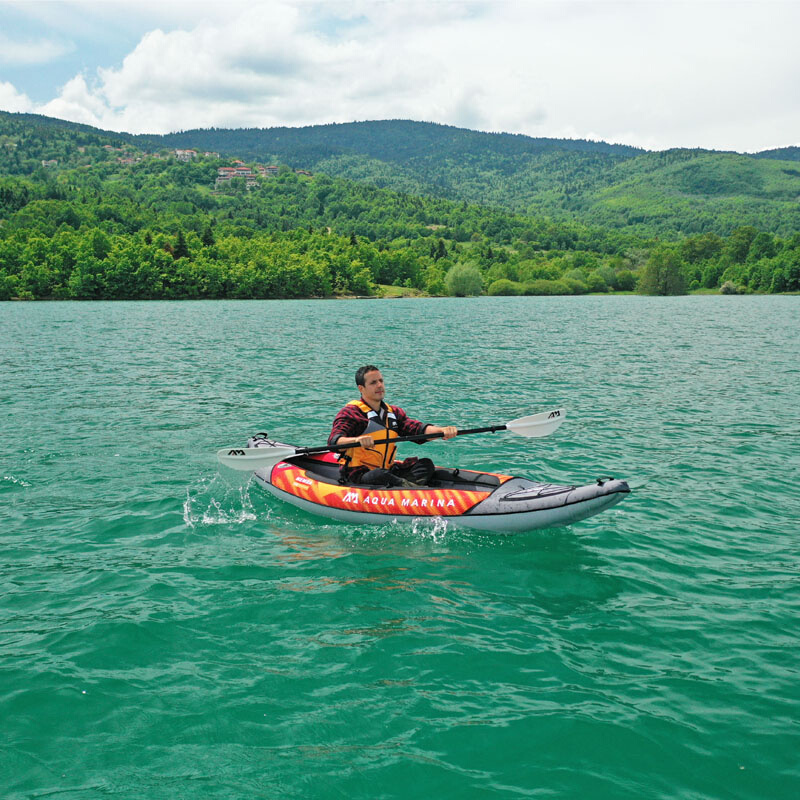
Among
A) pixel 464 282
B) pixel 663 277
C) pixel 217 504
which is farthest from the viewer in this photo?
pixel 663 277

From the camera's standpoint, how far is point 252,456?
1067cm

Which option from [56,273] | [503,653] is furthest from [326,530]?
[56,273]

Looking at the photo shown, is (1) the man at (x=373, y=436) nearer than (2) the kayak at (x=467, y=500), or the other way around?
(2) the kayak at (x=467, y=500)

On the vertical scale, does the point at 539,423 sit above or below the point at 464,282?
below

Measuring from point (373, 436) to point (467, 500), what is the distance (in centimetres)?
165

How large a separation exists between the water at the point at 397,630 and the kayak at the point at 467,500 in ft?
0.89

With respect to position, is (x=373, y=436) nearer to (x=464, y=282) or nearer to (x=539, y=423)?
(x=539, y=423)

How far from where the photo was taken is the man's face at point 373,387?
9602 millimetres

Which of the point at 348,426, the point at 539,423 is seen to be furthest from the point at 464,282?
the point at 348,426

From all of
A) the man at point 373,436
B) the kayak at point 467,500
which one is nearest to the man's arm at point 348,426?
the man at point 373,436

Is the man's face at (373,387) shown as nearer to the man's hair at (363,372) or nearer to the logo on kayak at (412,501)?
the man's hair at (363,372)

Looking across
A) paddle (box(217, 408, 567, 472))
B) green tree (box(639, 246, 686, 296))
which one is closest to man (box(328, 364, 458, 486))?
paddle (box(217, 408, 567, 472))

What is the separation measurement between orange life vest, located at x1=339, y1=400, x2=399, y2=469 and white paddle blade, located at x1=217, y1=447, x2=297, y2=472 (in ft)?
3.48

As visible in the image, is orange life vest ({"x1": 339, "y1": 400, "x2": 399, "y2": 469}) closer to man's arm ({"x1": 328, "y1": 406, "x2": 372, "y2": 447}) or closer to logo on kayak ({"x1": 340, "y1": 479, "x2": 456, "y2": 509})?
man's arm ({"x1": 328, "y1": 406, "x2": 372, "y2": 447})
